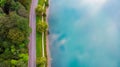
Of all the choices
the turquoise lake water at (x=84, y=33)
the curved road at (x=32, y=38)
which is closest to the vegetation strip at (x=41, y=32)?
the curved road at (x=32, y=38)

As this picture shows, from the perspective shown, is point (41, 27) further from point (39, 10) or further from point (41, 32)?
point (39, 10)

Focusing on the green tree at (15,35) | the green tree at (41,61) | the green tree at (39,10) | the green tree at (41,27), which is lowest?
the green tree at (41,61)

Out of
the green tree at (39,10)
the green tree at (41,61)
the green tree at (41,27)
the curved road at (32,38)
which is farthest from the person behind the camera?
the green tree at (39,10)

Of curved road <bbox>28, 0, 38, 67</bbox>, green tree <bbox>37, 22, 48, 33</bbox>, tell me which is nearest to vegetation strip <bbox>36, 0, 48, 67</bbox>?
green tree <bbox>37, 22, 48, 33</bbox>

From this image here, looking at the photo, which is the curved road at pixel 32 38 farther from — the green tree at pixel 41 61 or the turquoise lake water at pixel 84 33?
the turquoise lake water at pixel 84 33

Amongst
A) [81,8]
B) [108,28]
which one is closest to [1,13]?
[81,8]

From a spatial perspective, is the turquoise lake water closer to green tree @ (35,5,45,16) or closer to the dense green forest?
green tree @ (35,5,45,16)

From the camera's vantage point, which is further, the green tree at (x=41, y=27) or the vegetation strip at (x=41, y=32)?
the green tree at (x=41, y=27)

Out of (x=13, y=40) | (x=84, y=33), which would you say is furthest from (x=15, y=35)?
(x=84, y=33)
